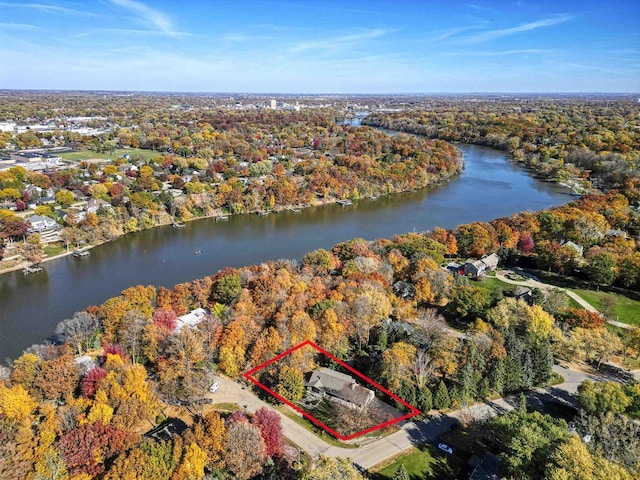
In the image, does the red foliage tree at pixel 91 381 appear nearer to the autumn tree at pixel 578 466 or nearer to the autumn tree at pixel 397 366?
the autumn tree at pixel 397 366

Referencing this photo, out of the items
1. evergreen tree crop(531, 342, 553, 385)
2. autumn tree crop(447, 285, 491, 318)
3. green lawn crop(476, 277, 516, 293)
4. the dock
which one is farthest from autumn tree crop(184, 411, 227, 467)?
the dock

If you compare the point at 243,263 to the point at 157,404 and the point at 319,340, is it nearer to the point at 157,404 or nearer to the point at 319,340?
the point at 319,340

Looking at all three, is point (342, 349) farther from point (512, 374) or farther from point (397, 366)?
point (512, 374)

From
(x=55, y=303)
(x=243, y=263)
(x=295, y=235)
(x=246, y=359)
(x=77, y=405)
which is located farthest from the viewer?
(x=295, y=235)

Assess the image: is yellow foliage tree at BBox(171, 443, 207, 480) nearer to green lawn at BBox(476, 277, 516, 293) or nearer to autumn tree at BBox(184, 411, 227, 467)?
autumn tree at BBox(184, 411, 227, 467)

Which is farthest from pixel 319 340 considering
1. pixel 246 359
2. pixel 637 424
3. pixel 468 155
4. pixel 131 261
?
pixel 468 155

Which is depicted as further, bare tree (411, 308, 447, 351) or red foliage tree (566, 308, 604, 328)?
red foliage tree (566, 308, 604, 328)

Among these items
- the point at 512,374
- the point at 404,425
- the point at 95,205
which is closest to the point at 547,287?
the point at 512,374
